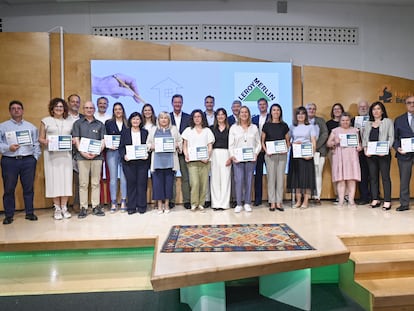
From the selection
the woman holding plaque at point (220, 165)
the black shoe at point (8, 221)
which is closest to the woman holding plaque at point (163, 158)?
the woman holding plaque at point (220, 165)

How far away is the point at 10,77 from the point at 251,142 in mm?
3489

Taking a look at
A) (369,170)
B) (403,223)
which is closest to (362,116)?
(369,170)

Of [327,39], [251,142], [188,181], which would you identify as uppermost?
[327,39]

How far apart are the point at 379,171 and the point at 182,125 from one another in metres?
2.87

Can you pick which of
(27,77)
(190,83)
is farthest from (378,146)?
(27,77)

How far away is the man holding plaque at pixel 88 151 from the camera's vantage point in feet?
13.8

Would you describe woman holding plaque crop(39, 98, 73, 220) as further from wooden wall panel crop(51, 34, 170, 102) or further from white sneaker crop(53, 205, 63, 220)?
wooden wall panel crop(51, 34, 170, 102)

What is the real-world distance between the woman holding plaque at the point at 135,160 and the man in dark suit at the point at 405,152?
3.31m

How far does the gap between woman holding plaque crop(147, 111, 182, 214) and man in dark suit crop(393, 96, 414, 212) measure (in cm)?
292

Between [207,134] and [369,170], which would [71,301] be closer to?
[207,134]

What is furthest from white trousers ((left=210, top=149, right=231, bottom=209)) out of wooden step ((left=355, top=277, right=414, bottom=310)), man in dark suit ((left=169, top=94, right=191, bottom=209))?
wooden step ((left=355, top=277, right=414, bottom=310))

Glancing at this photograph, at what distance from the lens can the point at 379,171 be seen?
15.9 feet

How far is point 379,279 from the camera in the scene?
301 centimetres

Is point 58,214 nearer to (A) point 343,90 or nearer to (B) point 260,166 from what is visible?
(B) point 260,166
